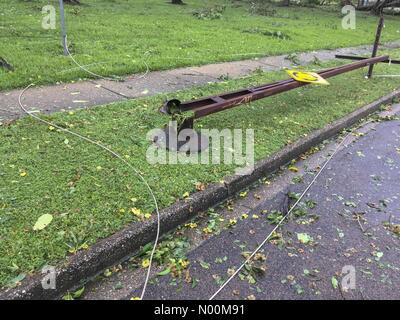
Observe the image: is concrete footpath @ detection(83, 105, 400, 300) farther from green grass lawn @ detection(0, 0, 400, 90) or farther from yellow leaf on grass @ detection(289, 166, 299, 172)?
green grass lawn @ detection(0, 0, 400, 90)

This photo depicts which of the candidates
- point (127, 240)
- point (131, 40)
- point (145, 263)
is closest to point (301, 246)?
point (145, 263)

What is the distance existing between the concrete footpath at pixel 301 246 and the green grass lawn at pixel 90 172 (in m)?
0.35

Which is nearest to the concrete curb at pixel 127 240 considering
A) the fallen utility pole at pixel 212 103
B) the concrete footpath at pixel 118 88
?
the fallen utility pole at pixel 212 103

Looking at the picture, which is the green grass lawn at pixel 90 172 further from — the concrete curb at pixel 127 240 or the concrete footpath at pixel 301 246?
the concrete footpath at pixel 301 246

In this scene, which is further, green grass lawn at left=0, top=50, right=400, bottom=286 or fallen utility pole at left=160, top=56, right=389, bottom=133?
fallen utility pole at left=160, top=56, right=389, bottom=133

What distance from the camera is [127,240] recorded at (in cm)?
273

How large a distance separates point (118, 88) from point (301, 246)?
3.70 m

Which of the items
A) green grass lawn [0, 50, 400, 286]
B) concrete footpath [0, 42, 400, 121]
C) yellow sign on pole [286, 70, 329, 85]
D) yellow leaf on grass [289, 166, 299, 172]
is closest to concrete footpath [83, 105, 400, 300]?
yellow leaf on grass [289, 166, 299, 172]

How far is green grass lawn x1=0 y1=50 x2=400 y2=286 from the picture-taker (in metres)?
2.61

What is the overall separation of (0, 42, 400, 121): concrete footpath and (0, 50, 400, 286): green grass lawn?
345 mm

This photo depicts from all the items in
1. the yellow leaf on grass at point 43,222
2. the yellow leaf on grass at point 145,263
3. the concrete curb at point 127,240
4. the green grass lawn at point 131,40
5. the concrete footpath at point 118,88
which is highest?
the green grass lawn at point 131,40

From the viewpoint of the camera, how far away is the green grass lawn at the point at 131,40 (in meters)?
6.40

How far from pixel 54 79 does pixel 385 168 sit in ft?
14.8
